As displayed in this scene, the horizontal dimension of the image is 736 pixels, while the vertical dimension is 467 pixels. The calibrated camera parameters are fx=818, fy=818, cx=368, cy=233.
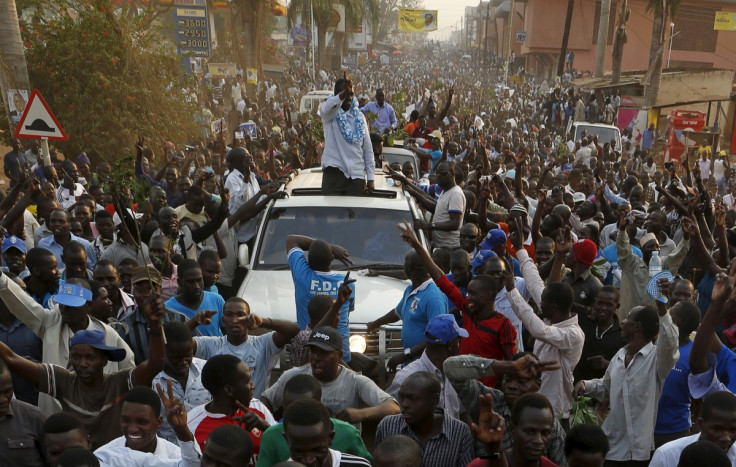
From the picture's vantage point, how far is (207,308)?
18.7ft

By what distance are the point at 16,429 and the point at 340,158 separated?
5119 millimetres

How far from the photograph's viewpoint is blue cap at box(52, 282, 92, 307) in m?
4.71

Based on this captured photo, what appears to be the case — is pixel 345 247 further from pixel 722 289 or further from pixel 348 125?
pixel 722 289

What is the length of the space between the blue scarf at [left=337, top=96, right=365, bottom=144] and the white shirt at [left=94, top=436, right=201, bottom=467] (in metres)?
5.37

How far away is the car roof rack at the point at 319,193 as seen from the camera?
27.5 ft

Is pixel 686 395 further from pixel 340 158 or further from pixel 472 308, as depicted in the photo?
pixel 340 158

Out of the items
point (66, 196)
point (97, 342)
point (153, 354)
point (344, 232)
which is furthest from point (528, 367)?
point (66, 196)

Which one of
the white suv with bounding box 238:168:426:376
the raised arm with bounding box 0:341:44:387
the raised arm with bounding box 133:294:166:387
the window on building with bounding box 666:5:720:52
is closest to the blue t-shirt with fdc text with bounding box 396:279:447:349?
the white suv with bounding box 238:168:426:376

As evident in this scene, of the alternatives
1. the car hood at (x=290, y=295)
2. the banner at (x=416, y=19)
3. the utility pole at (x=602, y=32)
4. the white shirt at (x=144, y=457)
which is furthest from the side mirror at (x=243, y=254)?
the banner at (x=416, y=19)

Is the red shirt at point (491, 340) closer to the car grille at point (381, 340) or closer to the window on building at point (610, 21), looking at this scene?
the car grille at point (381, 340)

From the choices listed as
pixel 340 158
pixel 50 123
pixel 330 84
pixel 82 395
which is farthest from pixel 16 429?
pixel 330 84

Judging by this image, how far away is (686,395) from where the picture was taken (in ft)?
15.7

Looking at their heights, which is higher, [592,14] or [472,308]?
[592,14]

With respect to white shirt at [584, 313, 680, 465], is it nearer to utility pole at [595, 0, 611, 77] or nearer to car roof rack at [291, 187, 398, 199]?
car roof rack at [291, 187, 398, 199]
